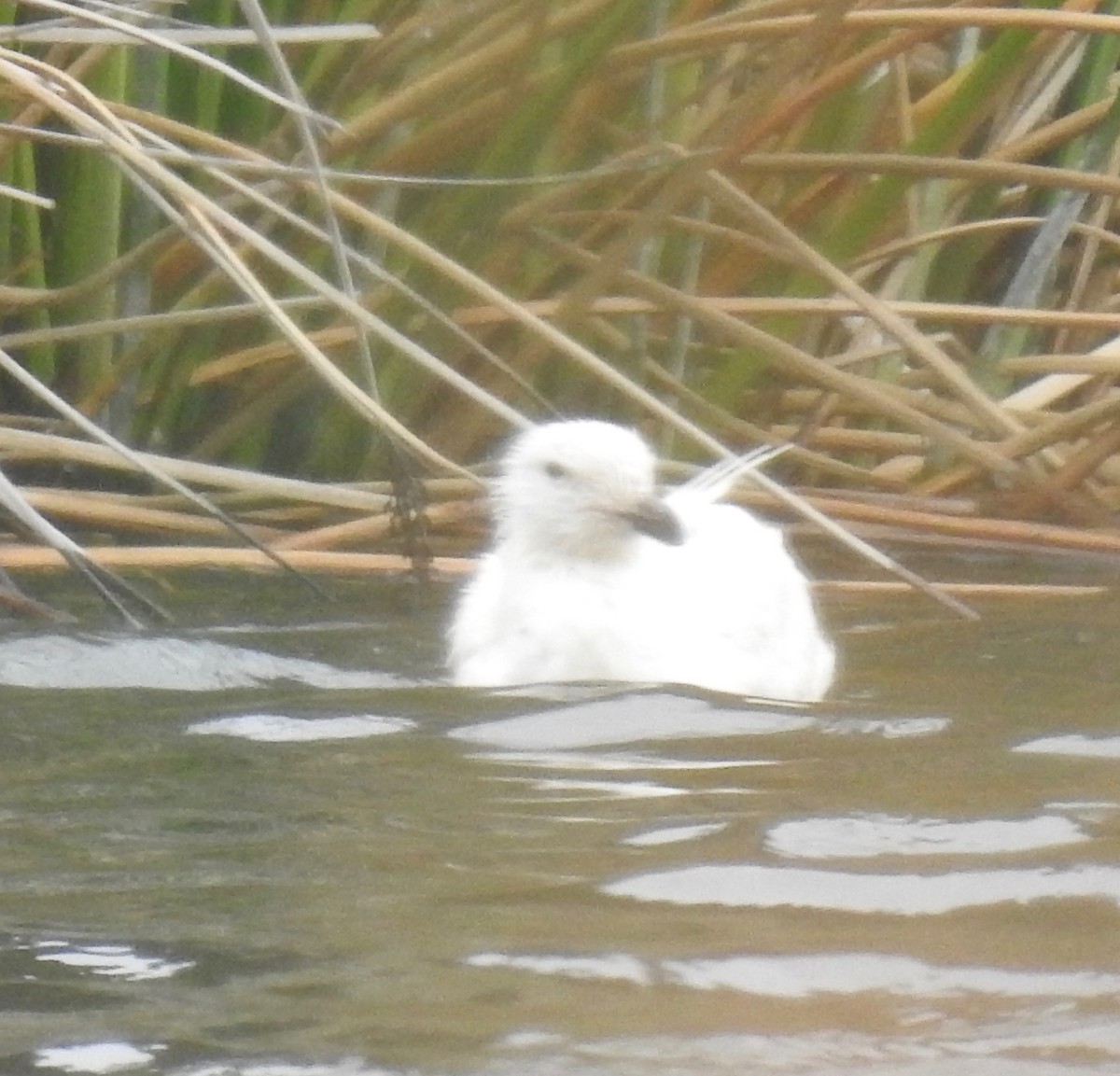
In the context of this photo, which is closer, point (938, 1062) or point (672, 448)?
point (938, 1062)

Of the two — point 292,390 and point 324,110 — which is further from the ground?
point 324,110

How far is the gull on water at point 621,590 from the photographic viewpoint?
175 inches

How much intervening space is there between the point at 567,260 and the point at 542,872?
96.2 inches

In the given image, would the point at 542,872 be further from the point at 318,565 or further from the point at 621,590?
the point at 318,565

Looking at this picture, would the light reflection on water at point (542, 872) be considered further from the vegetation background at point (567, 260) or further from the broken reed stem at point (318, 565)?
the vegetation background at point (567, 260)

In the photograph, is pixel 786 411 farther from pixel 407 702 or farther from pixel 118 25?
pixel 118 25

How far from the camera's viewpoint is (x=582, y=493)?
4.80 m

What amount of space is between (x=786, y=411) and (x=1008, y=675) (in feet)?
5.41

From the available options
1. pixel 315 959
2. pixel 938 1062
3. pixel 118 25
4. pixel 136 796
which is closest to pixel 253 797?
pixel 136 796

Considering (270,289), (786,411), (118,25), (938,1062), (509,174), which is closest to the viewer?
(938,1062)

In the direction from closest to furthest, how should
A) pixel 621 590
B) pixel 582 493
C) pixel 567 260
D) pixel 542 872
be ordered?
pixel 542 872 → pixel 621 590 → pixel 582 493 → pixel 567 260

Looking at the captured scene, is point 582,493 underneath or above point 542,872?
above

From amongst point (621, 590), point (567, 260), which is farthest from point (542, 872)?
point (567, 260)

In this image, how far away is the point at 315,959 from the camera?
8.32 ft
